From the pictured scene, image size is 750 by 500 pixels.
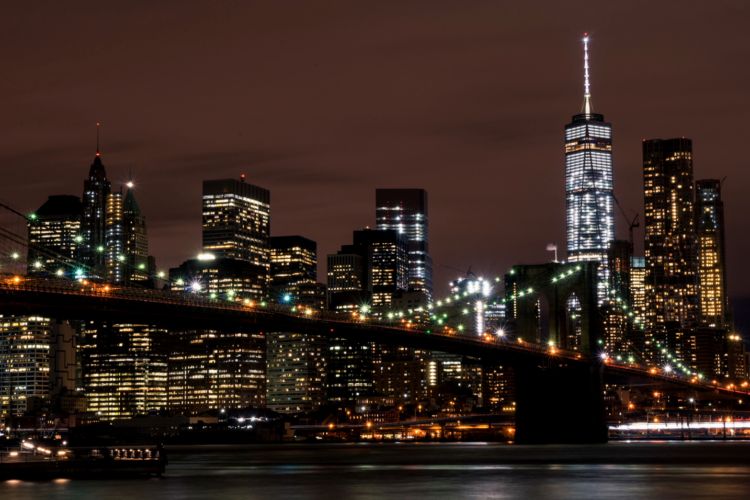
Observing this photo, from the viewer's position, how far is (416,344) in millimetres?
98625

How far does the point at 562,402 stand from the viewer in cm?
10356

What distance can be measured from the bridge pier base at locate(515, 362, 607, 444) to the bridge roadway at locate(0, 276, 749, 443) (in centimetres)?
8

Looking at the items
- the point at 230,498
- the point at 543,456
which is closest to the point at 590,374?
the point at 543,456

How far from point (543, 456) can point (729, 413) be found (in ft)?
318

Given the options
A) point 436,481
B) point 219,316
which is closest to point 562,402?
point 219,316

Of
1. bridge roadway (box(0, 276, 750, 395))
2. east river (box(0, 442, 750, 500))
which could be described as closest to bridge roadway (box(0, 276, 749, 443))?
bridge roadway (box(0, 276, 750, 395))

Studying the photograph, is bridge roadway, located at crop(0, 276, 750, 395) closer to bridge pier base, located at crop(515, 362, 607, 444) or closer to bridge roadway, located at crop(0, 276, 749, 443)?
bridge roadway, located at crop(0, 276, 749, 443)

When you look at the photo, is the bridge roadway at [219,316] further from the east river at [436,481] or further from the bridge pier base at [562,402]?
the east river at [436,481]

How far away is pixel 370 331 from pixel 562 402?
17455 millimetres

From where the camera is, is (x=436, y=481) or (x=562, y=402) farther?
(x=562, y=402)

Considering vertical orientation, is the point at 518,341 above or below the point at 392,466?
above

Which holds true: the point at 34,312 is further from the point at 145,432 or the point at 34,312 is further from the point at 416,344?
the point at 145,432

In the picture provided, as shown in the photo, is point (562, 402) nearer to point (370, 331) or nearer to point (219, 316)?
point (370, 331)

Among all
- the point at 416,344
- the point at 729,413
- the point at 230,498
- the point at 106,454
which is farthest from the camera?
the point at 729,413
